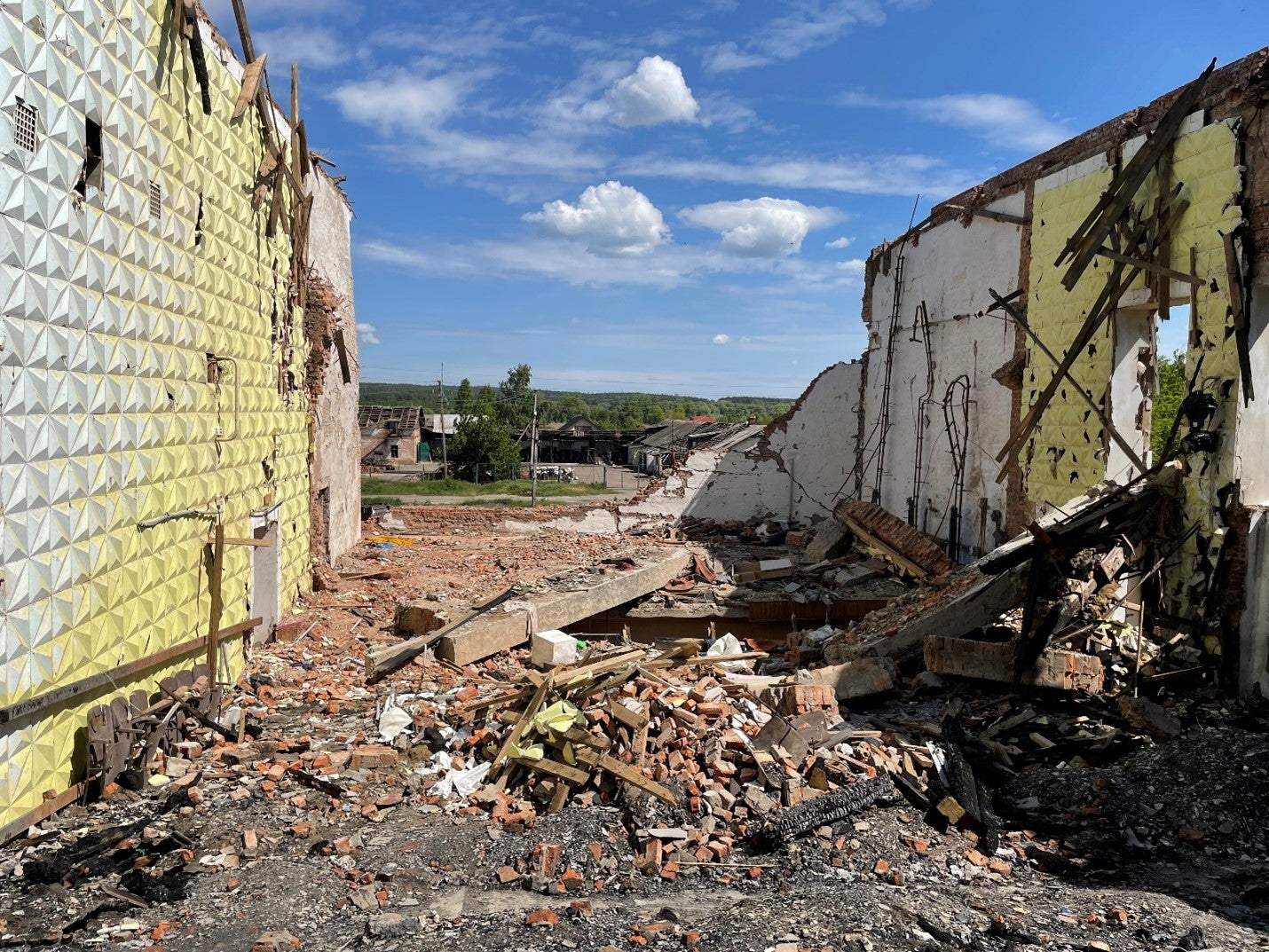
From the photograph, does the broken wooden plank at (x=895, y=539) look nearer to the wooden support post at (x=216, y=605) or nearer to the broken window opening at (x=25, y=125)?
the wooden support post at (x=216, y=605)

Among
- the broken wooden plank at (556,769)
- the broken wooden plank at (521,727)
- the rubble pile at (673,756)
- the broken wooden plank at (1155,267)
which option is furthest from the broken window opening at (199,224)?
the broken wooden plank at (1155,267)

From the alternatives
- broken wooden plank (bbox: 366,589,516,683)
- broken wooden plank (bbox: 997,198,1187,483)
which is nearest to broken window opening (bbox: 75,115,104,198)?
broken wooden plank (bbox: 366,589,516,683)

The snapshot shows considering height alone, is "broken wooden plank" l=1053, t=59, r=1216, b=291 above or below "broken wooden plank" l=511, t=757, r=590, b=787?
above

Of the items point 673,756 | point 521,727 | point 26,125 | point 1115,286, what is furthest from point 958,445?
point 26,125

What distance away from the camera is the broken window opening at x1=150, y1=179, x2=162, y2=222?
23.8 ft

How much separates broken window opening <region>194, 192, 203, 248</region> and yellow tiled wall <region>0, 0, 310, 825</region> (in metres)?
0.06

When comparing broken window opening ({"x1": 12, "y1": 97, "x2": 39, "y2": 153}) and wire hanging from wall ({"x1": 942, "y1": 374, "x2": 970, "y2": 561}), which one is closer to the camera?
broken window opening ({"x1": 12, "y1": 97, "x2": 39, "y2": 153})

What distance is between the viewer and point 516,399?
6375 cm

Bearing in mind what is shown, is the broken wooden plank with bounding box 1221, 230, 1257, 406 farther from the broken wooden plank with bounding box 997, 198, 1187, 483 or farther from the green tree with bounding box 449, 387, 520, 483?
the green tree with bounding box 449, 387, 520, 483

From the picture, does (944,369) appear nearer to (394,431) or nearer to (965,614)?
(965,614)

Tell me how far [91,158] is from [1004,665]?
875 cm

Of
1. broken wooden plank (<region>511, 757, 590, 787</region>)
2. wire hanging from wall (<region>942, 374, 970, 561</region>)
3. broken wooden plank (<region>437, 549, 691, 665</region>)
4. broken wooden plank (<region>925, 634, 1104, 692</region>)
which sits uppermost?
wire hanging from wall (<region>942, 374, 970, 561</region>)

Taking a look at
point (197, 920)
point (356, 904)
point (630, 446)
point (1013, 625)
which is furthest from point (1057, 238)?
point (630, 446)

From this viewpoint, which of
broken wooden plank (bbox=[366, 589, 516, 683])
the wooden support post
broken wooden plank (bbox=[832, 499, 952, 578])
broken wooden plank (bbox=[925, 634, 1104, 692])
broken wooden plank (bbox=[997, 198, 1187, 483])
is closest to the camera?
broken wooden plank (bbox=[925, 634, 1104, 692])
